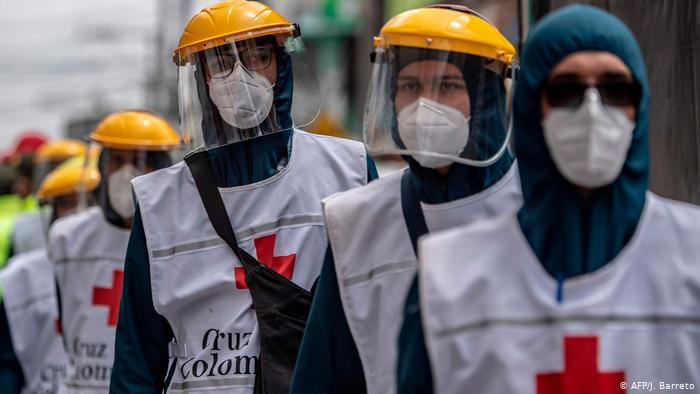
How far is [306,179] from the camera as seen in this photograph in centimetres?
508

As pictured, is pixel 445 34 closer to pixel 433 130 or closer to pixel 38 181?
pixel 433 130

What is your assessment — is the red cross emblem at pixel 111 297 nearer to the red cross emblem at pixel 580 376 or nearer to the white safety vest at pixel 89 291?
the white safety vest at pixel 89 291

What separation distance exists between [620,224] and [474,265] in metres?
0.36

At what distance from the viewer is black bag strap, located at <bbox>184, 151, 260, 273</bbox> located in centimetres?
492

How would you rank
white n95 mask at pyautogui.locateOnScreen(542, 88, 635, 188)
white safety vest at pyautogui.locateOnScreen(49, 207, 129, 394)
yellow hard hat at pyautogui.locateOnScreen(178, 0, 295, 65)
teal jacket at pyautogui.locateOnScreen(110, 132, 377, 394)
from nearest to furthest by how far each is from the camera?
white n95 mask at pyautogui.locateOnScreen(542, 88, 635, 188) < teal jacket at pyautogui.locateOnScreen(110, 132, 377, 394) < yellow hard hat at pyautogui.locateOnScreen(178, 0, 295, 65) < white safety vest at pyautogui.locateOnScreen(49, 207, 129, 394)

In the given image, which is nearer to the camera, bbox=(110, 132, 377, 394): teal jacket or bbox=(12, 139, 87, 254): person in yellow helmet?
bbox=(110, 132, 377, 394): teal jacket

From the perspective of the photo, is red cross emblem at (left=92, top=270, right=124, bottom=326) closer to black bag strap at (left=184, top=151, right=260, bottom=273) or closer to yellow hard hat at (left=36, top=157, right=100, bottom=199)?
yellow hard hat at (left=36, top=157, right=100, bottom=199)

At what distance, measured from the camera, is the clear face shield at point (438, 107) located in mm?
4066

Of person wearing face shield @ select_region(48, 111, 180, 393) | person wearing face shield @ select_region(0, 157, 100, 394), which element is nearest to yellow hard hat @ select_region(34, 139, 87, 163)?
person wearing face shield @ select_region(0, 157, 100, 394)

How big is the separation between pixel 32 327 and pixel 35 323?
38 millimetres

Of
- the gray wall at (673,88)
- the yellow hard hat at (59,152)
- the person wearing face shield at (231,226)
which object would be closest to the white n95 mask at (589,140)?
the person wearing face shield at (231,226)

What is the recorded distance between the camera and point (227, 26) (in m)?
5.19

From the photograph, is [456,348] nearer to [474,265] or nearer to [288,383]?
[474,265]

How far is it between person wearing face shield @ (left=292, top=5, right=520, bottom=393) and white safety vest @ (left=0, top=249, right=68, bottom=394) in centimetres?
408
